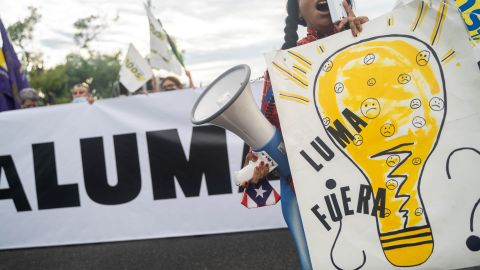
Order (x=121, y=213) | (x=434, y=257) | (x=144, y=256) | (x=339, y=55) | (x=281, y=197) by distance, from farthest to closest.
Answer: (x=121, y=213) < (x=144, y=256) < (x=281, y=197) < (x=339, y=55) < (x=434, y=257)

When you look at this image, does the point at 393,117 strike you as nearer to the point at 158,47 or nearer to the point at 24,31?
the point at 158,47

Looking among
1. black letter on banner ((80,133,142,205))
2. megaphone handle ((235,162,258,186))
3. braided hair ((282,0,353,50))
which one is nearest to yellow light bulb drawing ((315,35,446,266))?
megaphone handle ((235,162,258,186))

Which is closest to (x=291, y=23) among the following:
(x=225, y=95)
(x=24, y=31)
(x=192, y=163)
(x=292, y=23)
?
(x=292, y=23)

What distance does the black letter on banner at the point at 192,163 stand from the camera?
4121 millimetres

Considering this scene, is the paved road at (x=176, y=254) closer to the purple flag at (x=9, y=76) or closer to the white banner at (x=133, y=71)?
the purple flag at (x=9, y=76)

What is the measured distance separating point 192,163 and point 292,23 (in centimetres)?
241

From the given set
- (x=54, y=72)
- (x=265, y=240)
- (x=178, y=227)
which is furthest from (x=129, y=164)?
(x=54, y=72)

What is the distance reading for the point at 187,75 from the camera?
5.33m

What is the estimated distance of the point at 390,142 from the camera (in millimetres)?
1516

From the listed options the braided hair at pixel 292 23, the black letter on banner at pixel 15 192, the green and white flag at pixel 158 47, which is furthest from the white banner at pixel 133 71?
the braided hair at pixel 292 23

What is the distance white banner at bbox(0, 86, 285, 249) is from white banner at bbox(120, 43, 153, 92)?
0.73 m

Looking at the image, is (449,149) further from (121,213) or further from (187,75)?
Answer: (187,75)

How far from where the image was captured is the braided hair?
6.53 ft

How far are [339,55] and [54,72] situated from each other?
1515 inches
